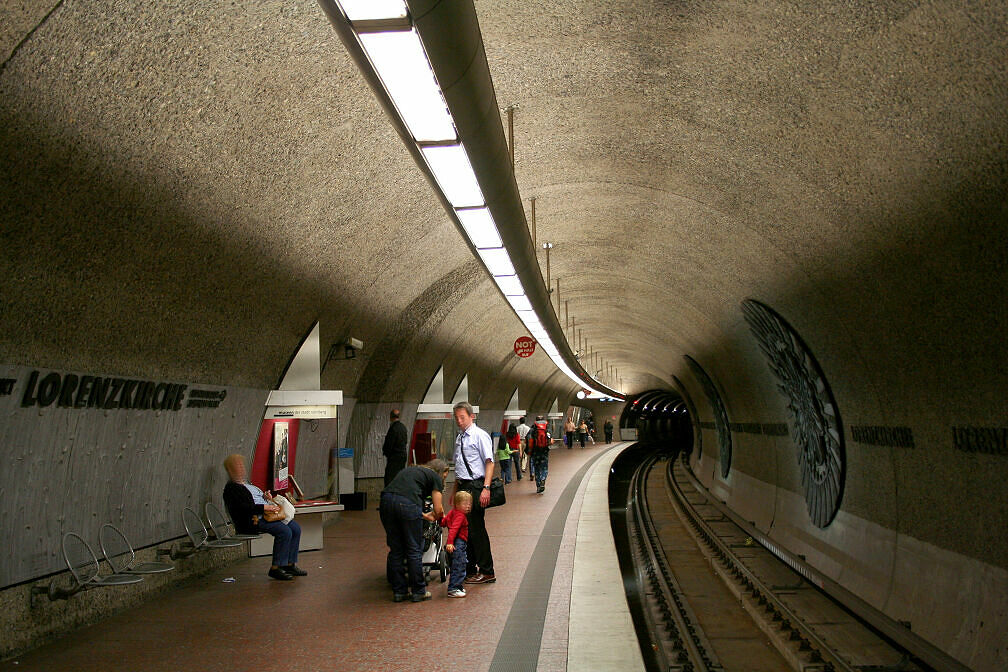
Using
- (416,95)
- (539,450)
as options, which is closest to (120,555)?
(416,95)

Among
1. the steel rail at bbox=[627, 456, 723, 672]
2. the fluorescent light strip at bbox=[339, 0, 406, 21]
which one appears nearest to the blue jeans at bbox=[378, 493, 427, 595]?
the steel rail at bbox=[627, 456, 723, 672]

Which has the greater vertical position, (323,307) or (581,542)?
(323,307)

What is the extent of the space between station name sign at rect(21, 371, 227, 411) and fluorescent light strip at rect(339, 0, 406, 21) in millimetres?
3849

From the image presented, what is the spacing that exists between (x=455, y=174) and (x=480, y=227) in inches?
58.7

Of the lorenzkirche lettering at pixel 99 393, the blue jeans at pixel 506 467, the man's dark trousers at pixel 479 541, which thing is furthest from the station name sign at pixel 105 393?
the blue jeans at pixel 506 467

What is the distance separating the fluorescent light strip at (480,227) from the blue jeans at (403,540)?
2.42m

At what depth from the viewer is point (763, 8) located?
4984mm

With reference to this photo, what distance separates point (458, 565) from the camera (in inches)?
302

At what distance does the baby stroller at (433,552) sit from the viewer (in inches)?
329

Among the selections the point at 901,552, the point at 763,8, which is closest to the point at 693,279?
the point at 901,552

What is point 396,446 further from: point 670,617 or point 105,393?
point 105,393

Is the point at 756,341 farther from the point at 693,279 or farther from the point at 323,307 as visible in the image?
the point at 323,307

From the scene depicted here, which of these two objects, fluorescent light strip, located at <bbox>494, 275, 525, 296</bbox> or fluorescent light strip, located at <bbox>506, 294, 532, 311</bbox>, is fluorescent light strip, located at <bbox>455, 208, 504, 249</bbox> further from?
fluorescent light strip, located at <bbox>506, 294, 532, 311</bbox>

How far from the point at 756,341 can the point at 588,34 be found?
7552 millimetres
